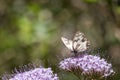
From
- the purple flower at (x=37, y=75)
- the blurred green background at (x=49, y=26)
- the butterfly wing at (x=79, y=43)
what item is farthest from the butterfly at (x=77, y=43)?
the blurred green background at (x=49, y=26)

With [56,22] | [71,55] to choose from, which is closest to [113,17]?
[56,22]

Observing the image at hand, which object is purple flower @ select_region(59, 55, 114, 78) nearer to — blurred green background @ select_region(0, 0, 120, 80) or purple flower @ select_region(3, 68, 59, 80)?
purple flower @ select_region(3, 68, 59, 80)

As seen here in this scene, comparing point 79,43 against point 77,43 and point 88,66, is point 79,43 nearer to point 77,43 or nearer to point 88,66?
point 77,43

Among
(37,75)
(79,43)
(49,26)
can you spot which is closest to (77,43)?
(79,43)

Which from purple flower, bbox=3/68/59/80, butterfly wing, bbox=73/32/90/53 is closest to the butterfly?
butterfly wing, bbox=73/32/90/53

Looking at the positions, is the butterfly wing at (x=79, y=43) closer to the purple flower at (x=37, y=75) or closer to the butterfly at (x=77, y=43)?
the butterfly at (x=77, y=43)

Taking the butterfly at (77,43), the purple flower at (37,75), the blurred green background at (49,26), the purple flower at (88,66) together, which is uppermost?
the blurred green background at (49,26)
